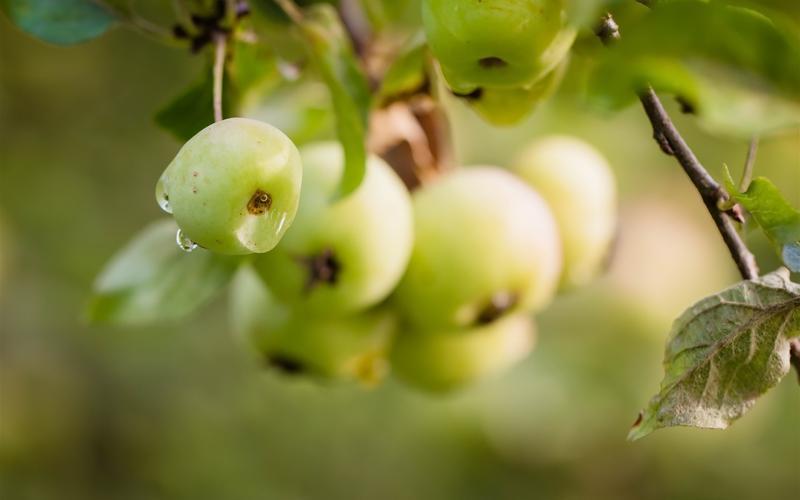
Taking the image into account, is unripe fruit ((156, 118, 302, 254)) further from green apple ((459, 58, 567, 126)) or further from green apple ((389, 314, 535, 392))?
green apple ((389, 314, 535, 392))

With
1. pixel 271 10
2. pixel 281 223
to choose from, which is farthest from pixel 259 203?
pixel 271 10

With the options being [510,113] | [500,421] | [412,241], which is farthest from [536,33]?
[500,421]

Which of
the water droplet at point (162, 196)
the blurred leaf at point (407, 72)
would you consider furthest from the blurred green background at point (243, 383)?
the water droplet at point (162, 196)

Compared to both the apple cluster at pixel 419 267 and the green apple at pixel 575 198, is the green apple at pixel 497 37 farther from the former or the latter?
the green apple at pixel 575 198

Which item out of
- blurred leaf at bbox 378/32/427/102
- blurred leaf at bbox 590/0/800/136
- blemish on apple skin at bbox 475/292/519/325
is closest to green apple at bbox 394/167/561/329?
blemish on apple skin at bbox 475/292/519/325

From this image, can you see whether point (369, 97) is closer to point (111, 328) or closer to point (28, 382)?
point (111, 328)
